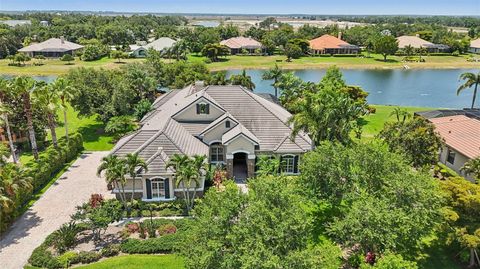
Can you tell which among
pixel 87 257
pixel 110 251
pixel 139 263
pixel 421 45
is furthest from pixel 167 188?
pixel 421 45

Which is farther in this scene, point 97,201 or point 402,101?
point 402,101

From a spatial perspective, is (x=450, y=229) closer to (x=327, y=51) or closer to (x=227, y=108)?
(x=227, y=108)

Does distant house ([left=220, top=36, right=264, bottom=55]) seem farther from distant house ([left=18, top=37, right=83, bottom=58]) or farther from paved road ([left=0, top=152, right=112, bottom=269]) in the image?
paved road ([left=0, top=152, right=112, bottom=269])

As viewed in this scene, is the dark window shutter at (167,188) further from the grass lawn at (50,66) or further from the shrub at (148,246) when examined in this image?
the grass lawn at (50,66)

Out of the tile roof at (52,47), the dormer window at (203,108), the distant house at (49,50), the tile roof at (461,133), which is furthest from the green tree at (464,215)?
the tile roof at (52,47)

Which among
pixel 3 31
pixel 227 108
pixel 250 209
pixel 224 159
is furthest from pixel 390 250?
pixel 3 31

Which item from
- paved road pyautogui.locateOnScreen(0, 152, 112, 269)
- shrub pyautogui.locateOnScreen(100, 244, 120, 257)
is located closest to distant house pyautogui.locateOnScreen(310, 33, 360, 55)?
paved road pyautogui.locateOnScreen(0, 152, 112, 269)
